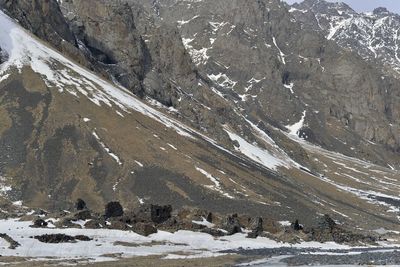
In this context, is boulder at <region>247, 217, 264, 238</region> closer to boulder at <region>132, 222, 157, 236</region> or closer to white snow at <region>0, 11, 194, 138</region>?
boulder at <region>132, 222, 157, 236</region>

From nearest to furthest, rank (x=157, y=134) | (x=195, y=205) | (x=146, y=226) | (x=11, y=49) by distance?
(x=146, y=226), (x=195, y=205), (x=157, y=134), (x=11, y=49)

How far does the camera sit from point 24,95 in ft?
471

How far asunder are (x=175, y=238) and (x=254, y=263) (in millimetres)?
15740

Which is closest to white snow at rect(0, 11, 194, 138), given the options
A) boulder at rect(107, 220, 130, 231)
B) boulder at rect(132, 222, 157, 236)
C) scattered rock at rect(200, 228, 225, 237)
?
scattered rock at rect(200, 228, 225, 237)

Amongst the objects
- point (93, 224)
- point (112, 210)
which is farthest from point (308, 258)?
point (112, 210)

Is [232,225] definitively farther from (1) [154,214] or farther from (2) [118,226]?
(2) [118,226]

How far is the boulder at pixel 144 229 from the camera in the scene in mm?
69375

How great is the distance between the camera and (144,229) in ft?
228

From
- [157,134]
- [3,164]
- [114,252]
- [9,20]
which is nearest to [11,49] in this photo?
[9,20]

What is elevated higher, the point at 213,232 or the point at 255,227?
the point at 255,227

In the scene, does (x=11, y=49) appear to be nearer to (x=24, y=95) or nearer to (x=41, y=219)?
(x=24, y=95)

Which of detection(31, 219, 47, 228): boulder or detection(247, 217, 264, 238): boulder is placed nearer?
detection(31, 219, 47, 228): boulder

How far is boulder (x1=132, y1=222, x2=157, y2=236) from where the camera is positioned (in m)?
69.4

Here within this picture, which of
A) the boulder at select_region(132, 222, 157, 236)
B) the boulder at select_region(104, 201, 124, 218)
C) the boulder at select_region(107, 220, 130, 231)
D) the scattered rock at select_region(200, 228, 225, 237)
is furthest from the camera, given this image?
the boulder at select_region(104, 201, 124, 218)
